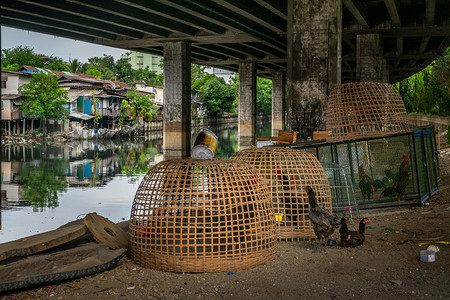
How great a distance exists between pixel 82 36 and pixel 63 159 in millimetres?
6578

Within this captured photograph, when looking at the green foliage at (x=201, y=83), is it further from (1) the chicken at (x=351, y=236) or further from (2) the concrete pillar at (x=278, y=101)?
(1) the chicken at (x=351, y=236)

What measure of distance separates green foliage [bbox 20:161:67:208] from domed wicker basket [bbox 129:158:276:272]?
8491mm

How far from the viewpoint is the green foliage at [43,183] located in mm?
13969

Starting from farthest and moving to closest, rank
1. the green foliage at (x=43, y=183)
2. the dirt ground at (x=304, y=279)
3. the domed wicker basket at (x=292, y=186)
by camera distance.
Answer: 1. the green foliage at (x=43, y=183)
2. the domed wicker basket at (x=292, y=186)
3. the dirt ground at (x=304, y=279)

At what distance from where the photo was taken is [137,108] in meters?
50.0

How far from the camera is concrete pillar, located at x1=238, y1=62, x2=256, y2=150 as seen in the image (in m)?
37.6

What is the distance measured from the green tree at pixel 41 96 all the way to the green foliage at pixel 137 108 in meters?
9.93

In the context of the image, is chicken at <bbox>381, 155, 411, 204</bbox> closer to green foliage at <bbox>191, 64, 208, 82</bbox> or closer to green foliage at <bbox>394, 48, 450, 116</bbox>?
green foliage at <bbox>394, 48, 450, 116</bbox>

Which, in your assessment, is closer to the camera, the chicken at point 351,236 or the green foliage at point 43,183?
the chicken at point 351,236

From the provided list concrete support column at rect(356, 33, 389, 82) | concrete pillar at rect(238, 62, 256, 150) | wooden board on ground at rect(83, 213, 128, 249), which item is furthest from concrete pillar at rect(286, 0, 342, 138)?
concrete pillar at rect(238, 62, 256, 150)

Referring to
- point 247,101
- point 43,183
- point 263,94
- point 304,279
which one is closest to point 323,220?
point 304,279

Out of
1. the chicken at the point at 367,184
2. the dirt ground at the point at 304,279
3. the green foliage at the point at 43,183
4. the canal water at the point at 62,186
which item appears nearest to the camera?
the dirt ground at the point at 304,279

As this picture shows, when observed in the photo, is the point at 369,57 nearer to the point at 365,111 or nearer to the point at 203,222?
the point at 365,111

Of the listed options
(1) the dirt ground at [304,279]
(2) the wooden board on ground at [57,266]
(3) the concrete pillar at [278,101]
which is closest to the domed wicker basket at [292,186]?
(1) the dirt ground at [304,279]
